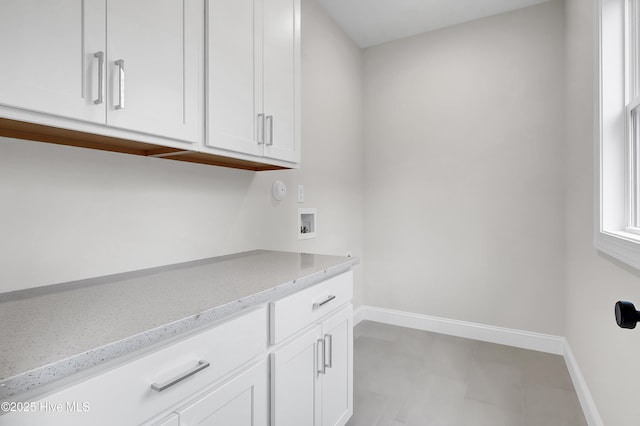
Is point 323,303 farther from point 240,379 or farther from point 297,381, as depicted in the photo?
point 240,379

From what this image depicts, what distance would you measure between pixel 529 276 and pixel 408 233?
1035 millimetres

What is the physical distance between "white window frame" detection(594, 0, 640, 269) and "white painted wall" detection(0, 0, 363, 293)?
1709 millimetres

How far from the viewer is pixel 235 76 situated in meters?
1.42

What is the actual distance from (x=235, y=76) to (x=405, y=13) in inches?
80.4

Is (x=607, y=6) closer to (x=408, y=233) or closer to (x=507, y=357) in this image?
(x=408, y=233)

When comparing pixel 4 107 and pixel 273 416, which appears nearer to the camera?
pixel 4 107

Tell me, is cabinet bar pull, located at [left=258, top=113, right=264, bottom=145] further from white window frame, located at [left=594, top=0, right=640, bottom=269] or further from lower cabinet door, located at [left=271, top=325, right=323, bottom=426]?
white window frame, located at [left=594, top=0, right=640, bottom=269]

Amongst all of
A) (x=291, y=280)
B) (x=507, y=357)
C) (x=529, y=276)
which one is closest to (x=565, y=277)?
(x=529, y=276)

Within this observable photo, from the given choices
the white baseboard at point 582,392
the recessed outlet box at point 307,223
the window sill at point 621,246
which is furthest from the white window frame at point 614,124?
the recessed outlet box at point 307,223

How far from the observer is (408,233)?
317 centimetres

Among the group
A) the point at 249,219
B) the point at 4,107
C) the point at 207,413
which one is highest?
the point at 4,107

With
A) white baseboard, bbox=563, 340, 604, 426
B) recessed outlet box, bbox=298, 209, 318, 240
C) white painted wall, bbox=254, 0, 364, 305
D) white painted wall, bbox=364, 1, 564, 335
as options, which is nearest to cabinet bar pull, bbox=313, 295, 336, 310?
white painted wall, bbox=254, 0, 364, 305

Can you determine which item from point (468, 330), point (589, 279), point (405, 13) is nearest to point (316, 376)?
point (589, 279)

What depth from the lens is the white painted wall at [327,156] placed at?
226 cm
